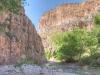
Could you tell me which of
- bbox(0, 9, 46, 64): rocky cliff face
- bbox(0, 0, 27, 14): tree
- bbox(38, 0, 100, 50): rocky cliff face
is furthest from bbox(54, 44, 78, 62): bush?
bbox(38, 0, 100, 50): rocky cliff face

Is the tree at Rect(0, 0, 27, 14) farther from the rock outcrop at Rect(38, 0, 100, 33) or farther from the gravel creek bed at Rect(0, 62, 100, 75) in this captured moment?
the rock outcrop at Rect(38, 0, 100, 33)

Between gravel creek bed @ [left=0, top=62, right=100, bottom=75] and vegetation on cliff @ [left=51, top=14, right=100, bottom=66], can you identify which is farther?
vegetation on cliff @ [left=51, top=14, right=100, bottom=66]

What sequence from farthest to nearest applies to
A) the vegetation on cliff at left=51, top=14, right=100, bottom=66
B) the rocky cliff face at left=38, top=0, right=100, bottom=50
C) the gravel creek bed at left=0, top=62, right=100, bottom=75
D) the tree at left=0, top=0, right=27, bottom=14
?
the rocky cliff face at left=38, top=0, right=100, bottom=50 → the vegetation on cliff at left=51, top=14, right=100, bottom=66 → the gravel creek bed at left=0, top=62, right=100, bottom=75 → the tree at left=0, top=0, right=27, bottom=14

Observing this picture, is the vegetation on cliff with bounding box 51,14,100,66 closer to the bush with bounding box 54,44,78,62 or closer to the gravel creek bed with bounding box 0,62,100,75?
the bush with bounding box 54,44,78,62

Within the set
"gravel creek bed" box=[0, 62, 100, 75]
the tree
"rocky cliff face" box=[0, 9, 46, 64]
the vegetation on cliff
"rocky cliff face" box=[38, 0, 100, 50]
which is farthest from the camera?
"rocky cliff face" box=[38, 0, 100, 50]

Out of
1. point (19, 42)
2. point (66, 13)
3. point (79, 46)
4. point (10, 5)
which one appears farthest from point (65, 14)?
point (10, 5)

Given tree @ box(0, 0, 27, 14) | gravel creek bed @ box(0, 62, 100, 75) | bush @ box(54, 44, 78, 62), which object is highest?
tree @ box(0, 0, 27, 14)

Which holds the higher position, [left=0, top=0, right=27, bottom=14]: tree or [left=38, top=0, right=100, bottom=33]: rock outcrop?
[left=38, top=0, right=100, bottom=33]: rock outcrop

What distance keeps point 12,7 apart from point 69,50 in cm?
3257

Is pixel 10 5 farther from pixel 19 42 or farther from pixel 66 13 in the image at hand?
pixel 66 13

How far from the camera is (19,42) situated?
38.5 meters

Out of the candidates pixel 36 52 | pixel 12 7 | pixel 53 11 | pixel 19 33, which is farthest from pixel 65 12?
pixel 12 7

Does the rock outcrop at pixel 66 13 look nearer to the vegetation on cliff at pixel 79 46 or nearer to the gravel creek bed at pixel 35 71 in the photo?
the vegetation on cliff at pixel 79 46

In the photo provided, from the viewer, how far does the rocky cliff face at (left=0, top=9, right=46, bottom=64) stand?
32438mm
